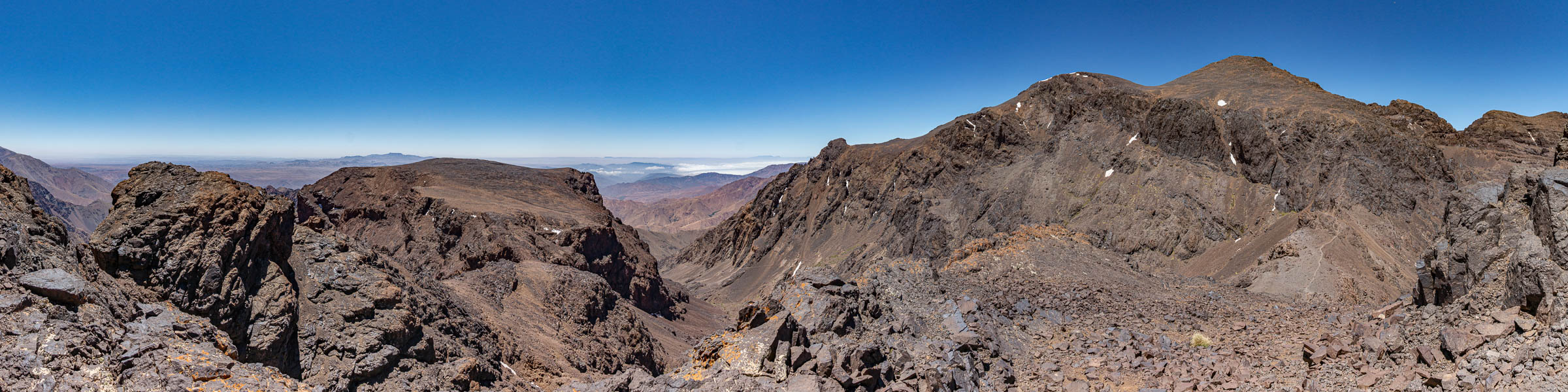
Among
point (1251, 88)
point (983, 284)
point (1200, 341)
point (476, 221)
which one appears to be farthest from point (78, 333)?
point (1251, 88)

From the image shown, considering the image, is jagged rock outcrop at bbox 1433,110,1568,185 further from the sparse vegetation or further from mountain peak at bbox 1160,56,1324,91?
the sparse vegetation

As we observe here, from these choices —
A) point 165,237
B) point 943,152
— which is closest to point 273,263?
point 165,237

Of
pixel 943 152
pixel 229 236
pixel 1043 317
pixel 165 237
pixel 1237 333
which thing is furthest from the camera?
pixel 943 152

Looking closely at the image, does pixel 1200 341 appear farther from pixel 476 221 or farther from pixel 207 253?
pixel 476 221

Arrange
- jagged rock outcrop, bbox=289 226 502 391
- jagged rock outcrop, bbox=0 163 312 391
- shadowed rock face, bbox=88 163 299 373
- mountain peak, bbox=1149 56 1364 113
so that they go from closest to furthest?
jagged rock outcrop, bbox=0 163 312 391, shadowed rock face, bbox=88 163 299 373, jagged rock outcrop, bbox=289 226 502 391, mountain peak, bbox=1149 56 1364 113

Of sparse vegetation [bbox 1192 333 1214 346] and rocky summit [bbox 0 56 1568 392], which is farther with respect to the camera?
sparse vegetation [bbox 1192 333 1214 346]

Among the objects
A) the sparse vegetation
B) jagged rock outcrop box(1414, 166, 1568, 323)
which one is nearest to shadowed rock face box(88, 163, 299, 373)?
the sparse vegetation

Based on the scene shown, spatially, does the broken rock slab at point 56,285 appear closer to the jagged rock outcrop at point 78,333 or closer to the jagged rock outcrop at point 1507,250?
the jagged rock outcrop at point 78,333

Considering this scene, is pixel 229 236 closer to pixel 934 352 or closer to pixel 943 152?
pixel 934 352
